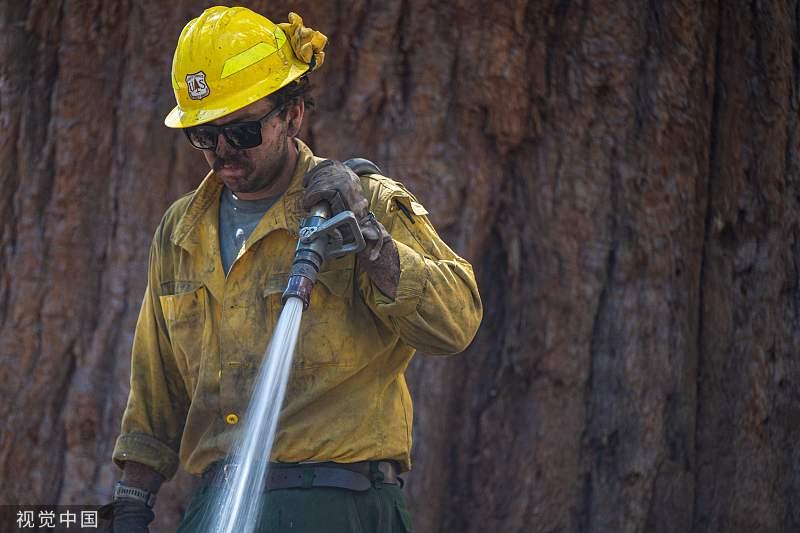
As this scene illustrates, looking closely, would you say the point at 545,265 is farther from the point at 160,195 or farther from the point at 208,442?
the point at 208,442

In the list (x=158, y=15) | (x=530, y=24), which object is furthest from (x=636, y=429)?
(x=158, y=15)

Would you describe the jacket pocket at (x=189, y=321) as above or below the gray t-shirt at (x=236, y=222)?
below

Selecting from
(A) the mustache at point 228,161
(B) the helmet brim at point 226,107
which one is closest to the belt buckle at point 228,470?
(A) the mustache at point 228,161

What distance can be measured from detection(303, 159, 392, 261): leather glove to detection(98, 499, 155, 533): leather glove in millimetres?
1090

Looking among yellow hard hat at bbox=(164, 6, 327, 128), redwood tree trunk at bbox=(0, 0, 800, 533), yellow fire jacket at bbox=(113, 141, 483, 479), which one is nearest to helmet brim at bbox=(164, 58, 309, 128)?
yellow hard hat at bbox=(164, 6, 327, 128)

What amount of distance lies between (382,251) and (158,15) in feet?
8.49

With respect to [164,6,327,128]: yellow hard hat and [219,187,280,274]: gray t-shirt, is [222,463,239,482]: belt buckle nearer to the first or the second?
[219,187,280,274]: gray t-shirt

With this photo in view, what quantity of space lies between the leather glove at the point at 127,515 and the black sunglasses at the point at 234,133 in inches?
42.5

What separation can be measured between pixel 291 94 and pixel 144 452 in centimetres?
113

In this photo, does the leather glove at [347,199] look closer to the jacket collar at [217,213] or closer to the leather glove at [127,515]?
the jacket collar at [217,213]

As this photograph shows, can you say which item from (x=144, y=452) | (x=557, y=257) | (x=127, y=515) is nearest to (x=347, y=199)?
(x=144, y=452)

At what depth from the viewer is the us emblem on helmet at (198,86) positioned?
3.14m

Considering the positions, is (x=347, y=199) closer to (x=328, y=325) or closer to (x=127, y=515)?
(x=328, y=325)

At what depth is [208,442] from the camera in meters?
3.21
